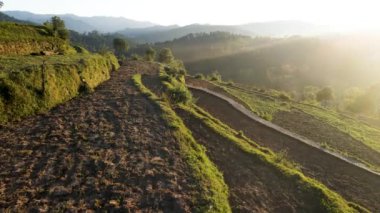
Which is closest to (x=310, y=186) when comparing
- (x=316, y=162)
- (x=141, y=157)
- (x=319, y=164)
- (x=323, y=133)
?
(x=319, y=164)

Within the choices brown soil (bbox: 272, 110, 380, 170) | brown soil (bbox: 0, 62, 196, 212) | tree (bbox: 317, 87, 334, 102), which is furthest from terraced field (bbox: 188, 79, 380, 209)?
Result: tree (bbox: 317, 87, 334, 102)

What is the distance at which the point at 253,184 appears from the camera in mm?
20297

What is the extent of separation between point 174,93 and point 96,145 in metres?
15.2

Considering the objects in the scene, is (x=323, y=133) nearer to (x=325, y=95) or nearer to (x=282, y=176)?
(x=282, y=176)

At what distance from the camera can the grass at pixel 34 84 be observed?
77.0 ft

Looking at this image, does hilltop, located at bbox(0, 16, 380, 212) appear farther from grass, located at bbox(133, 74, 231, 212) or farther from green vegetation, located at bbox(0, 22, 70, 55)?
green vegetation, located at bbox(0, 22, 70, 55)

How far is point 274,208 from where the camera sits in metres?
18.4

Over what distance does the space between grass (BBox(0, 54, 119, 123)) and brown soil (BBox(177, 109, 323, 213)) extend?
11.8 meters

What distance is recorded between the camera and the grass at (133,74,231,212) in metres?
16.8

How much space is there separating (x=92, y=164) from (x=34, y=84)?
10696 millimetres

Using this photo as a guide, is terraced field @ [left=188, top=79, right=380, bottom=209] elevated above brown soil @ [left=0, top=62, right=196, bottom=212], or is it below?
below

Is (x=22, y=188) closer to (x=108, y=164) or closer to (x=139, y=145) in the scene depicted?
(x=108, y=164)

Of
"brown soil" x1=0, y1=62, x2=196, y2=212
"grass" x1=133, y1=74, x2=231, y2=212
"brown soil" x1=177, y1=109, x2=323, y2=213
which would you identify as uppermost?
"brown soil" x1=0, y1=62, x2=196, y2=212

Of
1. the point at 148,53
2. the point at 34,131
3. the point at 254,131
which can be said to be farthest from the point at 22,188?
the point at 148,53
